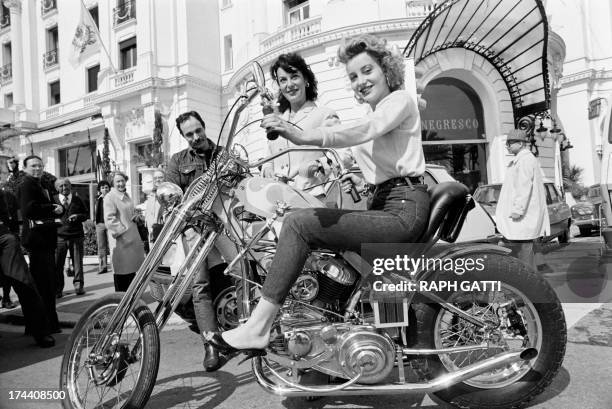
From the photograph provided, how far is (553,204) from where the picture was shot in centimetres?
796

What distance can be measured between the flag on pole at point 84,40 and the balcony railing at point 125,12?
53.2 inches

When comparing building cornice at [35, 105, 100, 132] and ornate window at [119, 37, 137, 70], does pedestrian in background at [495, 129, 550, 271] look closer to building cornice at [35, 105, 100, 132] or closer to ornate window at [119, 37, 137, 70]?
ornate window at [119, 37, 137, 70]

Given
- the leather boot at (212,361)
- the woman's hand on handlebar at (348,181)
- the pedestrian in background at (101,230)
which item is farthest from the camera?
the pedestrian in background at (101,230)

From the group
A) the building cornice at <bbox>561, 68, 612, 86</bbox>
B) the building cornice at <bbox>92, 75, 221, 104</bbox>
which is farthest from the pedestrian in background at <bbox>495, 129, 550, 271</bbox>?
the building cornice at <bbox>92, 75, 221, 104</bbox>

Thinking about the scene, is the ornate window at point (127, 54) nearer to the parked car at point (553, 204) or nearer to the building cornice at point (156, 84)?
the building cornice at point (156, 84)

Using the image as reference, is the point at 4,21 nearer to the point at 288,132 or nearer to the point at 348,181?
the point at 348,181

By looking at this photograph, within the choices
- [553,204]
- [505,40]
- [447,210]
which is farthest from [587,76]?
[447,210]

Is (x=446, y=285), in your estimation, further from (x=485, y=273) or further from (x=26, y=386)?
(x=26, y=386)

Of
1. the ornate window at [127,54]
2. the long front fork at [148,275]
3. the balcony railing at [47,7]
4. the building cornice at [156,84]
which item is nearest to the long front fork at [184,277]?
the long front fork at [148,275]

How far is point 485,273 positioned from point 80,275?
6486 millimetres

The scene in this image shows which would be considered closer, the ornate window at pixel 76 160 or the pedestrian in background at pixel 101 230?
the pedestrian in background at pixel 101 230

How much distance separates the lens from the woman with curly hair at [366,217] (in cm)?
191

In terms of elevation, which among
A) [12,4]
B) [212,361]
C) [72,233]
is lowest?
[212,361]

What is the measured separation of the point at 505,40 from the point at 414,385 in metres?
13.4
